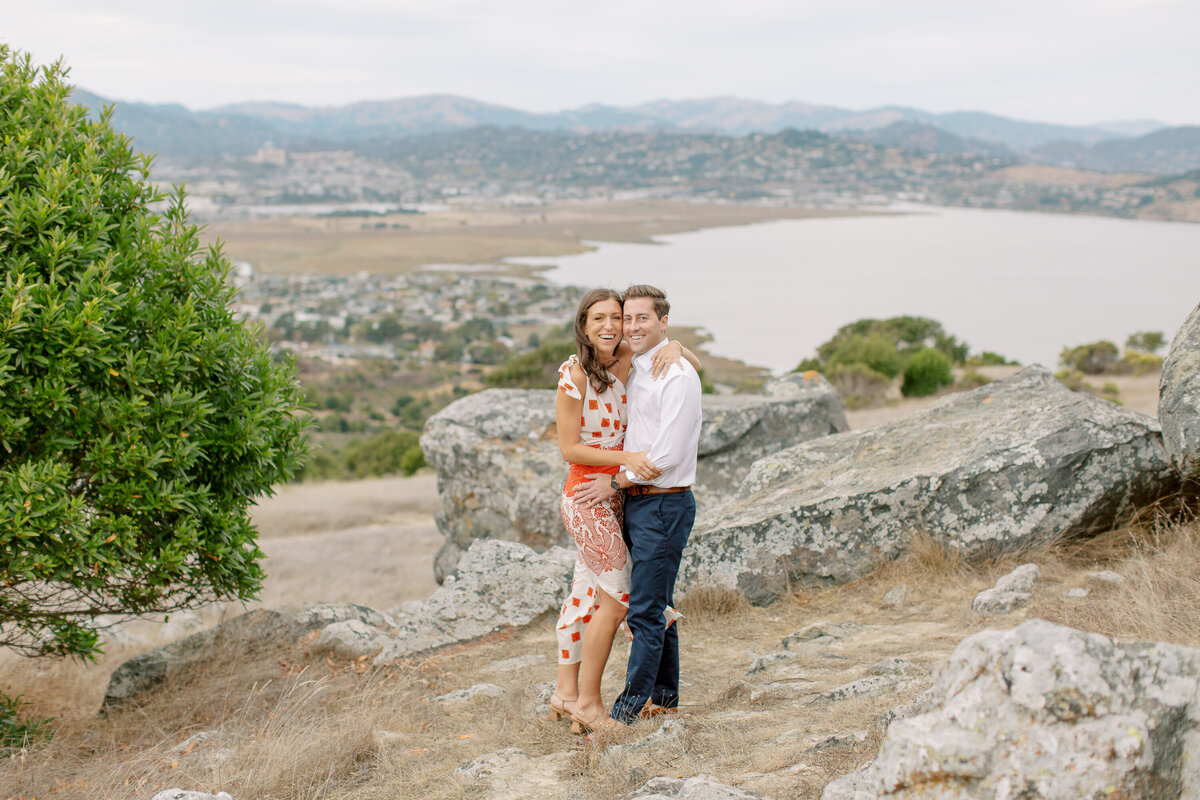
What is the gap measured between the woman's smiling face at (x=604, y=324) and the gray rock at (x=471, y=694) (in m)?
2.70

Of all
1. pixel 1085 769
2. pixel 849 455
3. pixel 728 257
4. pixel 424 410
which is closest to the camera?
pixel 1085 769

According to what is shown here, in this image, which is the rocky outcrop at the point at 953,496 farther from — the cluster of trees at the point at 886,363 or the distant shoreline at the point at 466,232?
the distant shoreline at the point at 466,232

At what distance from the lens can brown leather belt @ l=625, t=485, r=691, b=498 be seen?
445 cm

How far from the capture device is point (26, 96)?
6094 millimetres

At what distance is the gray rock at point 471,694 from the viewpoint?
5.71 metres

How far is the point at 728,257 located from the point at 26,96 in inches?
4010

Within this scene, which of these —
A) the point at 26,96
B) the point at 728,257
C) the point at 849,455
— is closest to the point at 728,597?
the point at 849,455

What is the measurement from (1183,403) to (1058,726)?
4.11 meters

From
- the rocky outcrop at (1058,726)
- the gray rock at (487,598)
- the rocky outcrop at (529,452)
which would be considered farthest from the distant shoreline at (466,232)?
the rocky outcrop at (1058,726)

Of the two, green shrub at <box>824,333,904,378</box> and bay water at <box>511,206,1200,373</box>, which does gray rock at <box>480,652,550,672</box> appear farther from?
bay water at <box>511,206,1200,373</box>

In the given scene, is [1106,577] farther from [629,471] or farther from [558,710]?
[558,710]

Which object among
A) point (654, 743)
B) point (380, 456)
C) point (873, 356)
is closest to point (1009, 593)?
point (654, 743)

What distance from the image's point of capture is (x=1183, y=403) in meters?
5.47

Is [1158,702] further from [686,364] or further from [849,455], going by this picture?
[849,455]
